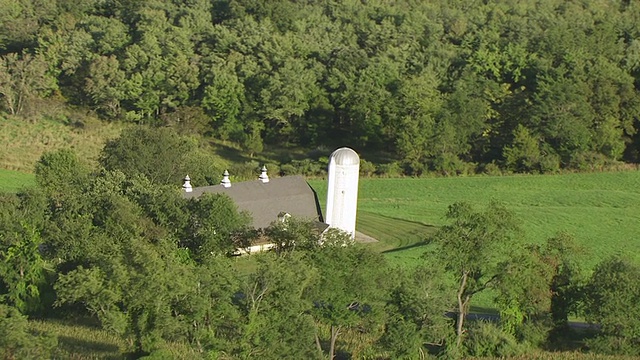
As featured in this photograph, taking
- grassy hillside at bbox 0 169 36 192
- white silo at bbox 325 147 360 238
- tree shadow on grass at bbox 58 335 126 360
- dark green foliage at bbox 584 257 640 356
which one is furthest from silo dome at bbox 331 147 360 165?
grassy hillside at bbox 0 169 36 192

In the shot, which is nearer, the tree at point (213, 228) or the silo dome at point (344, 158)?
the tree at point (213, 228)

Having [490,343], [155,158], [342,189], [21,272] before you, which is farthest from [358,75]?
[490,343]

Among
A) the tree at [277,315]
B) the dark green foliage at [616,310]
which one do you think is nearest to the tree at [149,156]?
the tree at [277,315]

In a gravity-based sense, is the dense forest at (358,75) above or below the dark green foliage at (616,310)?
above

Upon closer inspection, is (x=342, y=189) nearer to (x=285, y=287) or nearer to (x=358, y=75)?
(x=285, y=287)

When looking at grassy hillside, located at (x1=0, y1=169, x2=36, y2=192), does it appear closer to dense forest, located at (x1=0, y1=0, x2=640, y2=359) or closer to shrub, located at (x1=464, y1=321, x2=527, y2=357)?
dense forest, located at (x1=0, y1=0, x2=640, y2=359)

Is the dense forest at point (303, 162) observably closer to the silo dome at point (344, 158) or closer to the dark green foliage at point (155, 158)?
the dark green foliage at point (155, 158)
